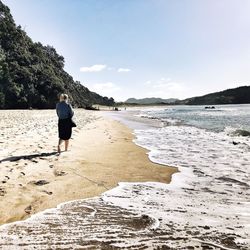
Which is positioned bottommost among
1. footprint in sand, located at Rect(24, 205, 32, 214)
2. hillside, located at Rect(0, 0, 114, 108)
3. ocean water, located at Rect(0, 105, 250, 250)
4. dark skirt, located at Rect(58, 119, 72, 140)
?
ocean water, located at Rect(0, 105, 250, 250)

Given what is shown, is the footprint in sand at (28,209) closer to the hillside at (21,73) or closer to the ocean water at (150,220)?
the ocean water at (150,220)

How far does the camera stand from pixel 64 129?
1250 centimetres

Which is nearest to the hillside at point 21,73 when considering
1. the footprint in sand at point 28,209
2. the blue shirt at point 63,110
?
the blue shirt at point 63,110

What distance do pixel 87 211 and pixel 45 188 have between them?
1728 millimetres

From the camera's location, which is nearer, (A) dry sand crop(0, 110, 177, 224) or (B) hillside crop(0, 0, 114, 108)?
(A) dry sand crop(0, 110, 177, 224)

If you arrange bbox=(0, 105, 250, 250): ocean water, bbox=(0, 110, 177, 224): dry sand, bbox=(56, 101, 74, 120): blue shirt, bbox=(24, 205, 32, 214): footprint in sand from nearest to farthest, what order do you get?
bbox=(0, 105, 250, 250): ocean water, bbox=(24, 205, 32, 214): footprint in sand, bbox=(0, 110, 177, 224): dry sand, bbox=(56, 101, 74, 120): blue shirt

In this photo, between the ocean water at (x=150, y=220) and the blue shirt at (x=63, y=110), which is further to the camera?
the blue shirt at (x=63, y=110)

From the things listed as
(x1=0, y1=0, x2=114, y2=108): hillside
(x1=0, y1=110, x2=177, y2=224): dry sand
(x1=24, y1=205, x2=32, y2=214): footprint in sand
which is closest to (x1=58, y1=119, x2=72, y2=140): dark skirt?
(x1=0, y1=110, x2=177, y2=224): dry sand

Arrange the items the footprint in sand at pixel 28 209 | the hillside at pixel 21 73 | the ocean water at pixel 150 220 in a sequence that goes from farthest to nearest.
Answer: the hillside at pixel 21 73
the footprint in sand at pixel 28 209
the ocean water at pixel 150 220

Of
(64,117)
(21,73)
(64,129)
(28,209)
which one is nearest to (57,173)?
(28,209)

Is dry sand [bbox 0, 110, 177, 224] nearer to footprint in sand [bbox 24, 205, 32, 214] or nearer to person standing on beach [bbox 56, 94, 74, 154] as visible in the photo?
footprint in sand [bbox 24, 205, 32, 214]

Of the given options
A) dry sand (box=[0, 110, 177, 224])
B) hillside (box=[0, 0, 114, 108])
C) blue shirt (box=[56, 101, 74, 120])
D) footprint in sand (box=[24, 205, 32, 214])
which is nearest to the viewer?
footprint in sand (box=[24, 205, 32, 214])

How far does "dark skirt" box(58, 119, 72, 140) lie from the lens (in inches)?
488

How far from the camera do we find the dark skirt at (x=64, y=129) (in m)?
12.4
